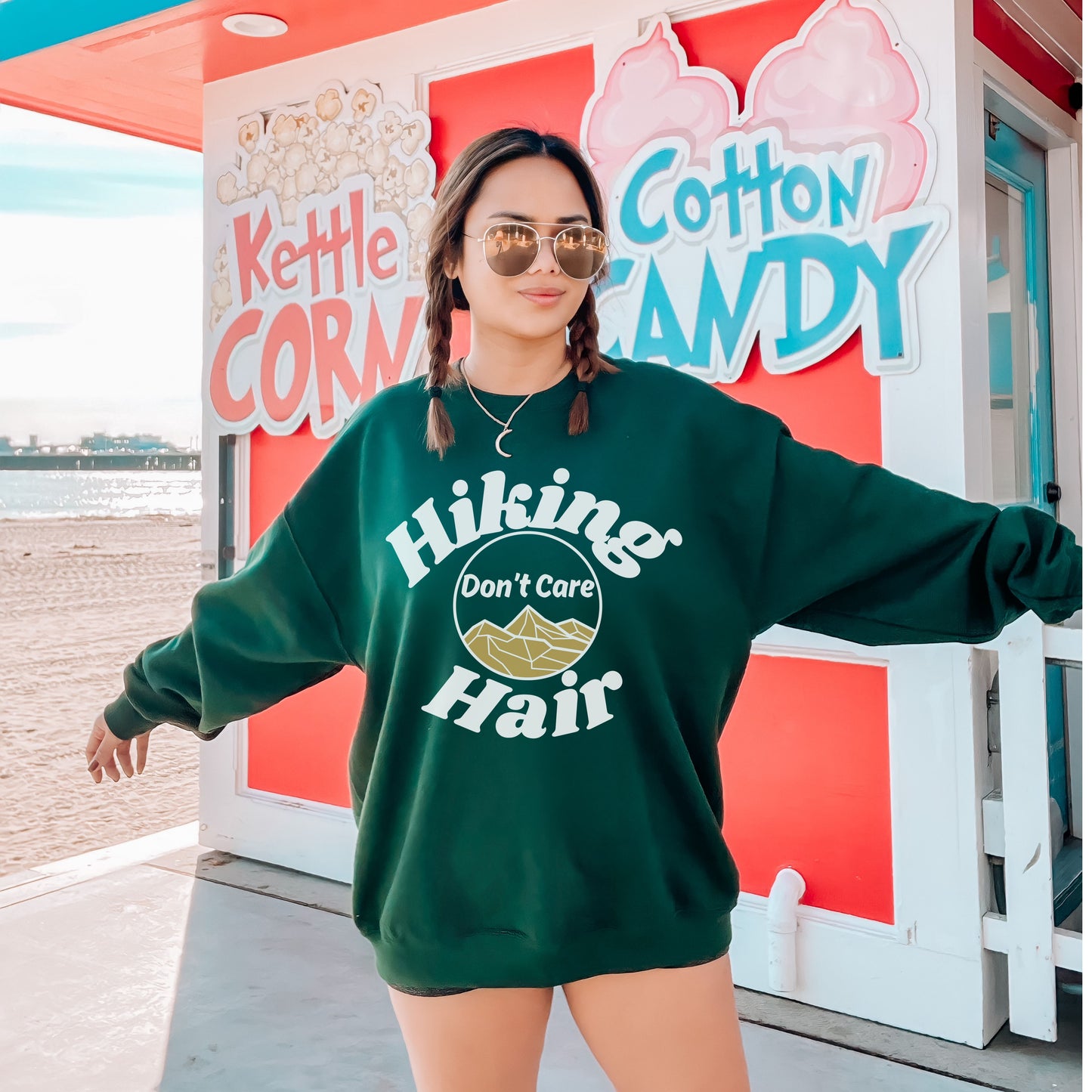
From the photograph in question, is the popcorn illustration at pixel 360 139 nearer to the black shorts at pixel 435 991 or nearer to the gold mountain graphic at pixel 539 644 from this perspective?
the gold mountain graphic at pixel 539 644

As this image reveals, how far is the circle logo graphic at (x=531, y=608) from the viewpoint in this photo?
52.7 inches

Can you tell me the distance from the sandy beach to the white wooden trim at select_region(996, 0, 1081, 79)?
4.37 meters

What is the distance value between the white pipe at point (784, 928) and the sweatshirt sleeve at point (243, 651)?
64.0 inches

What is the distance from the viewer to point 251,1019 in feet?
9.32

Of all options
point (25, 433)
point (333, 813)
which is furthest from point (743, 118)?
point (25, 433)

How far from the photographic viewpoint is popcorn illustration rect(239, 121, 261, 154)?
3959 mm

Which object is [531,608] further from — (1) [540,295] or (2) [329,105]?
(2) [329,105]

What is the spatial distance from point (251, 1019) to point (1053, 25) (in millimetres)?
3562

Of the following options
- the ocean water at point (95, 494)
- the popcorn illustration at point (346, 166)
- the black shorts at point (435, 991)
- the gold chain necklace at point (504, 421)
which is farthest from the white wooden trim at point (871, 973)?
the ocean water at point (95, 494)

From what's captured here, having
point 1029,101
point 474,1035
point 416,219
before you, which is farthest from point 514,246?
point 1029,101

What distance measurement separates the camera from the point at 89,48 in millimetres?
3693

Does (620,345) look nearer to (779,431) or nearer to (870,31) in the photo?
(870,31)

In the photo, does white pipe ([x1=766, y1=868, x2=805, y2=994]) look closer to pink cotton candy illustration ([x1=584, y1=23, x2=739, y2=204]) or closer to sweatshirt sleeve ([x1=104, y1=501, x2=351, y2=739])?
sweatshirt sleeve ([x1=104, y1=501, x2=351, y2=739])

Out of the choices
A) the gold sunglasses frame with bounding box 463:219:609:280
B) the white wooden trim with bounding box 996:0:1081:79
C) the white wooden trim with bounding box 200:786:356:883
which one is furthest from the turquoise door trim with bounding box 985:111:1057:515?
the white wooden trim with bounding box 200:786:356:883
